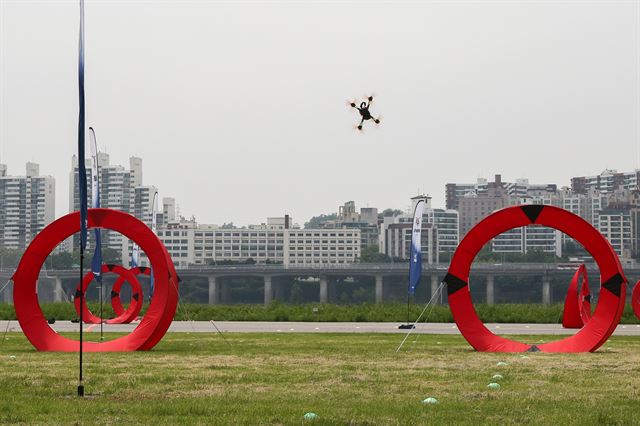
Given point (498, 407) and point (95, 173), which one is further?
point (95, 173)

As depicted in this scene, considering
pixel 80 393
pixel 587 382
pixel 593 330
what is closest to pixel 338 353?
pixel 593 330

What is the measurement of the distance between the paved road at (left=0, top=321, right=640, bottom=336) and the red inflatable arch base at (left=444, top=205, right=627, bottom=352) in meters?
9.87

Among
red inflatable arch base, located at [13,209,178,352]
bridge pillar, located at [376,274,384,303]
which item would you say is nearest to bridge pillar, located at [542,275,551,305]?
bridge pillar, located at [376,274,384,303]

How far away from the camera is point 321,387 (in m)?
15.8

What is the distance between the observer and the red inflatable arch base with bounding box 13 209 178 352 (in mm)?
23984

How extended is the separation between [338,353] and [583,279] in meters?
17.1

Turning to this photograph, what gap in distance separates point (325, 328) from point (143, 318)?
14.7 meters

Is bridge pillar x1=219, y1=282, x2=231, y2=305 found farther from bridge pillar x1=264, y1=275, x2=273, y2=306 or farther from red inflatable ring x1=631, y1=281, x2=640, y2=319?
red inflatable ring x1=631, y1=281, x2=640, y2=319

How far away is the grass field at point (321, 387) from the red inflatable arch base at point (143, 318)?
0.81m

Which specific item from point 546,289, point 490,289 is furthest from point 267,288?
point 546,289

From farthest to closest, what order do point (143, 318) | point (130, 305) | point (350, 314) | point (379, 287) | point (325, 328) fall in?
point (379, 287)
point (350, 314)
point (130, 305)
point (325, 328)
point (143, 318)

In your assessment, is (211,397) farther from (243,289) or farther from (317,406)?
(243,289)

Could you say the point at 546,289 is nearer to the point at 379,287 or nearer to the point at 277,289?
the point at 379,287

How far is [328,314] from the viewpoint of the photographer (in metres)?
45.7
